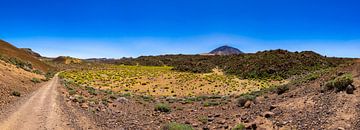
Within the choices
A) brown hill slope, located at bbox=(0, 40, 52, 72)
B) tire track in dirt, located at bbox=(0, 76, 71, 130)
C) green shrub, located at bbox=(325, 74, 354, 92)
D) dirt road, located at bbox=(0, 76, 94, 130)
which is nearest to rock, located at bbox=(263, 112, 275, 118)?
green shrub, located at bbox=(325, 74, 354, 92)

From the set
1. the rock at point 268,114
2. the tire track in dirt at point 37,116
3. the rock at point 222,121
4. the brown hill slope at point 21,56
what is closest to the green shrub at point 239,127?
the rock at point 268,114

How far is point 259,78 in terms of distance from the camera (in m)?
50.5

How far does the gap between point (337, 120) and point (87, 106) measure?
13116 millimetres

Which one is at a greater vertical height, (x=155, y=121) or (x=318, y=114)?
(x=318, y=114)

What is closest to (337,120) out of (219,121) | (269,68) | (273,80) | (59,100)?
(219,121)

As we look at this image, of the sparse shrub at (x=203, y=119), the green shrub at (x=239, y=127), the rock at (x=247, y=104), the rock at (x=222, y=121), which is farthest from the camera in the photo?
the rock at (x=247, y=104)

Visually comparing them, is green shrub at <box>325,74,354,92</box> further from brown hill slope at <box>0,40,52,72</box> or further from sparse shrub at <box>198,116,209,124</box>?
brown hill slope at <box>0,40,52,72</box>

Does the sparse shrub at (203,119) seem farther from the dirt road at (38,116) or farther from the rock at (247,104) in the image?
Answer: the dirt road at (38,116)

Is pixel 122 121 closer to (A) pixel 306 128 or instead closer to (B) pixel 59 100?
(B) pixel 59 100

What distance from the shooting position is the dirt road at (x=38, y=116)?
14.3 meters

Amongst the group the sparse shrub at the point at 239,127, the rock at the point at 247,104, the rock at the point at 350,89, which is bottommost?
the sparse shrub at the point at 239,127

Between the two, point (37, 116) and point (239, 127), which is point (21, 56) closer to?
point (37, 116)

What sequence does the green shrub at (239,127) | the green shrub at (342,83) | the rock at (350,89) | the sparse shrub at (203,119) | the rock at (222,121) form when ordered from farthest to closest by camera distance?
the sparse shrub at (203,119) → the rock at (222,121) → the green shrub at (342,83) → the green shrub at (239,127) → the rock at (350,89)

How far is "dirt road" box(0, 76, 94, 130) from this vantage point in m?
14.3
